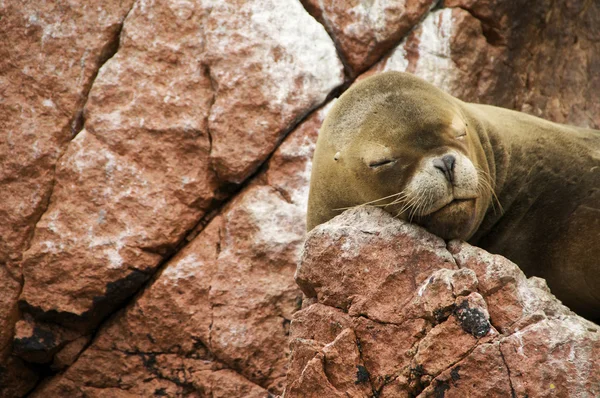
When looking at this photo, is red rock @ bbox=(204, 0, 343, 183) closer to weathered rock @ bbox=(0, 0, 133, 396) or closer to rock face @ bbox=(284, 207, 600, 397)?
weathered rock @ bbox=(0, 0, 133, 396)

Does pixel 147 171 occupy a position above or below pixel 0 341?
Answer: above

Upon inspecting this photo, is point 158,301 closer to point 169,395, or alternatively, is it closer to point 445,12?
point 169,395

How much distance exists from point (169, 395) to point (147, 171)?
6.09 feet

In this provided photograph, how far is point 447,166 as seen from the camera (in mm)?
4680

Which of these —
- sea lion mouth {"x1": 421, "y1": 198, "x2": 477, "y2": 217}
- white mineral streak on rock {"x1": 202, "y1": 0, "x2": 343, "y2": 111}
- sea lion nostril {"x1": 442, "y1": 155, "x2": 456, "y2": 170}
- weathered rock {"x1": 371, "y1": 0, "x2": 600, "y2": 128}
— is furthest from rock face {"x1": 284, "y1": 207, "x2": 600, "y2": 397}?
weathered rock {"x1": 371, "y1": 0, "x2": 600, "y2": 128}

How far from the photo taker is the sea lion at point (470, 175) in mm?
4793

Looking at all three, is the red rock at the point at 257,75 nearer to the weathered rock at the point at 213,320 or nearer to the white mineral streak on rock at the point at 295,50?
the white mineral streak on rock at the point at 295,50

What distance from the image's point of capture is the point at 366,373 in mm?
4129

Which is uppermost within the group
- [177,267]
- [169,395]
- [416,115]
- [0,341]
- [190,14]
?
[190,14]

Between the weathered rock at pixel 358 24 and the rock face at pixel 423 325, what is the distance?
107 inches

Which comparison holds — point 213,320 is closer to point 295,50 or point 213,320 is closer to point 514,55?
point 295,50

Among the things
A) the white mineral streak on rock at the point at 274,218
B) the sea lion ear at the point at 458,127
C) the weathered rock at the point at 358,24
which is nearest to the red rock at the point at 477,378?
the sea lion ear at the point at 458,127

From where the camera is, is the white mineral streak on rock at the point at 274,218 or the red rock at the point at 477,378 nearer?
the red rock at the point at 477,378

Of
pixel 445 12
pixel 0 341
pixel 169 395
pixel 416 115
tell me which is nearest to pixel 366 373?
pixel 416 115
